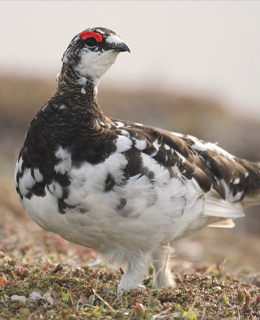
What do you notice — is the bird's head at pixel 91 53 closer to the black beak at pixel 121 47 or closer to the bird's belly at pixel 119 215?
the black beak at pixel 121 47

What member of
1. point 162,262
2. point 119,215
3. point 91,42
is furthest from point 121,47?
point 162,262

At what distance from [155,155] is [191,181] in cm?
37

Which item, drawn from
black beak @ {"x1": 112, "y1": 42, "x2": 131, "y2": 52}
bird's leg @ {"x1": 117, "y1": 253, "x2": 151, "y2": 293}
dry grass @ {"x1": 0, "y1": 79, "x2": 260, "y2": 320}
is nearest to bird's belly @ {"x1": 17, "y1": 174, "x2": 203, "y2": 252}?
bird's leg @ {"x1": 117, "y1": 253, "x2": 151, "y2": 293}

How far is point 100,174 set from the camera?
9.77 feet

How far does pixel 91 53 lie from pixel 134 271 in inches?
Answer: 59.9

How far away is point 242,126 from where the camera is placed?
1064 cm

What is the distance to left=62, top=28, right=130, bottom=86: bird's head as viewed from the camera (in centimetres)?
314

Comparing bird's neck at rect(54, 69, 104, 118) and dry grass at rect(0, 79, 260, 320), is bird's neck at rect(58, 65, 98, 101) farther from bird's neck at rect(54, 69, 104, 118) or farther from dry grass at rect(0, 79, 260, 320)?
dry grass at rect(0, 79, 260, 320)

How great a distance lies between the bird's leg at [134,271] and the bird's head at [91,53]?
1.24 meters

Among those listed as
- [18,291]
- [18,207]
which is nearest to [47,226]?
[18,291]

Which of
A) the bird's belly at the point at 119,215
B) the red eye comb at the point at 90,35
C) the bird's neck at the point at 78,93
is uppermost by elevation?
the red eye comb at the point at 90,35

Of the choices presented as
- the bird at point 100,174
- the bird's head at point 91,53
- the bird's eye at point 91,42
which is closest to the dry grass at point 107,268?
the bird at point 100,174

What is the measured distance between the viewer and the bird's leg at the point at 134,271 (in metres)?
3.45

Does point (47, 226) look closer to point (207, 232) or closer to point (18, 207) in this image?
point (18, 207)
